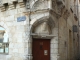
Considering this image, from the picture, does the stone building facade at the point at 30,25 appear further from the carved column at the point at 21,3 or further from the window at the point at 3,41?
the window at the point at 3,41

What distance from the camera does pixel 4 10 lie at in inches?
335

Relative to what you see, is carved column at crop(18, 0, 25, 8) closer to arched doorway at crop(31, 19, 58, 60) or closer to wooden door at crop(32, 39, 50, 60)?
arched doorway at crop(31, 19, 58, 60)

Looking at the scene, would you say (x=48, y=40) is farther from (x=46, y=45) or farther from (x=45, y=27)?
(x=45, y=27)

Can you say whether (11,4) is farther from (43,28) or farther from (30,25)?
(43,28)

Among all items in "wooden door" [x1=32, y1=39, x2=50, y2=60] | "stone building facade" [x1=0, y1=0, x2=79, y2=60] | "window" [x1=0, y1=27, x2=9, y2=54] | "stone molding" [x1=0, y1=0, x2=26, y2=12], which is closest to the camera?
"stone building facade" [x1=0, y1=0, x2=79, y2=60]

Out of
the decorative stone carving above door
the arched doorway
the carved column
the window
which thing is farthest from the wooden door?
the carved column

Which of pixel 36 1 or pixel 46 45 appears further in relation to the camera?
pixel 46 45

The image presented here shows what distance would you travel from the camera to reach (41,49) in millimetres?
8070

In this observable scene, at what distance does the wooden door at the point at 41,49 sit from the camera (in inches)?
314

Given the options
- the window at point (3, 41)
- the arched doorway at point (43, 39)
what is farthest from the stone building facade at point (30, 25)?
the window at point (3, 41)

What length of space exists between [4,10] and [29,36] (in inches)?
83.3

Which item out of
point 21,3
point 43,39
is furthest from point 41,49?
point 21,3

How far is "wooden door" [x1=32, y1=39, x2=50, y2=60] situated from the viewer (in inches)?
314

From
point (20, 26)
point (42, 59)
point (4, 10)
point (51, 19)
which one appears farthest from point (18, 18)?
point (42, 59)
